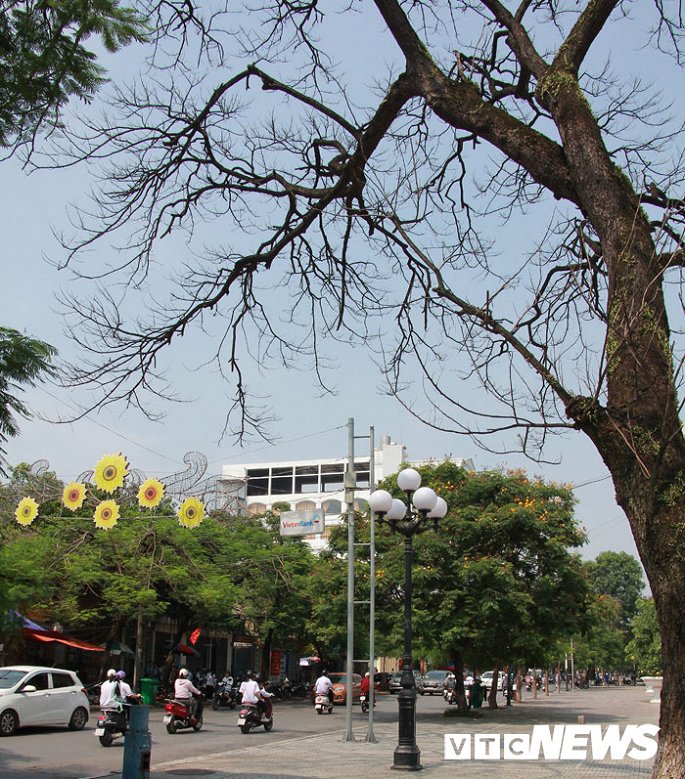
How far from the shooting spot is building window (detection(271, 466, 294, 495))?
354 ft

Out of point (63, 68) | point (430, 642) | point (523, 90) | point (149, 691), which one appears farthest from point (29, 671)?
point (523, 90)

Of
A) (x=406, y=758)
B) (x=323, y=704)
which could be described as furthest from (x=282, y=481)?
(x=406, y=758)

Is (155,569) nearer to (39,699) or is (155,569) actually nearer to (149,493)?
(149,493)

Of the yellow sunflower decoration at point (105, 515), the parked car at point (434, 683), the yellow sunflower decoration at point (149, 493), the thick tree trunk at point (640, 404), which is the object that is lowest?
the parked car at point (434, 683)

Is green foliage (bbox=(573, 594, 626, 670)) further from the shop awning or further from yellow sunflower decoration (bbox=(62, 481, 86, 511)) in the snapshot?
yellow sunflower decoration (bbox=(62, 481, 86, 511))

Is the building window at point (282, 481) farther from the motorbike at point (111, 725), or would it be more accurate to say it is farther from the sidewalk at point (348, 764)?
the motorbike at point (111, 725)

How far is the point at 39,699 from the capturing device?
63.9ft

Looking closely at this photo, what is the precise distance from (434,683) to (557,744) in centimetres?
3323

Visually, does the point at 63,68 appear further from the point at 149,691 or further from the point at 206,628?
the point at 206,628

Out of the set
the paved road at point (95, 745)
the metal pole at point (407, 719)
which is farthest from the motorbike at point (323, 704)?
the metal pole at point (407, 719)

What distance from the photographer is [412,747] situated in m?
13.8

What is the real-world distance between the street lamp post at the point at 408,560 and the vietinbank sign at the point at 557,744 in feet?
8.26

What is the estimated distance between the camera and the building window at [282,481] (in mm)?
107938

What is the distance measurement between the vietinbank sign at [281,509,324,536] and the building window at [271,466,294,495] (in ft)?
236
